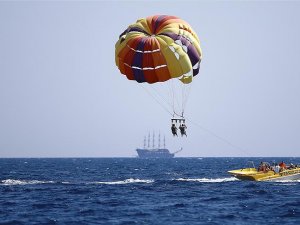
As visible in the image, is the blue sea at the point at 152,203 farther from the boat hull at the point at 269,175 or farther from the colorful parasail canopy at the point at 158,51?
the colorful parasail canopy at the point at 158,51

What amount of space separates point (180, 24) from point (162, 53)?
303cm

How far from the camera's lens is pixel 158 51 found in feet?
122

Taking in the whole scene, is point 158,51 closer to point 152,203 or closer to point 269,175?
point 152,203

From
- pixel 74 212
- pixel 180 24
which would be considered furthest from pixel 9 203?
pixel 180 24

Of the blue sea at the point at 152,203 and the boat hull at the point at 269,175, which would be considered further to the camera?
the boat hull at the point at 269,175

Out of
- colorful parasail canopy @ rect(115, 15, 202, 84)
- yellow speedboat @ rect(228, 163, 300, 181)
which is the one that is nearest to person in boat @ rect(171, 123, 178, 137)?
colorful parasail canopy @ rect(115, 15, 202, 84)

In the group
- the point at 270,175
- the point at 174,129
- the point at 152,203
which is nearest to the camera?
the point at 152,203

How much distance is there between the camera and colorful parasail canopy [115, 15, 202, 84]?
122 feet

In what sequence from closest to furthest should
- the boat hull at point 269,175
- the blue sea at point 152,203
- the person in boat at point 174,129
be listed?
the blue sea at point 152,203 < the person in boat at point 174,129 < the boat hull at point 269,175

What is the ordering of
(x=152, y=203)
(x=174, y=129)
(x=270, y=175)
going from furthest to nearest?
(x=270, y=175) < (x=174, y=129) < (x=152, y=203)

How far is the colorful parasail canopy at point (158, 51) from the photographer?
37125 millimetres

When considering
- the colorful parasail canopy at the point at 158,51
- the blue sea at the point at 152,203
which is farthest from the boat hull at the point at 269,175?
the colorful parasail canopy at the point at 158,51

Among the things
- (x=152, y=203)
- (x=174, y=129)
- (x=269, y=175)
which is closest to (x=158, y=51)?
(x=174, y=129)

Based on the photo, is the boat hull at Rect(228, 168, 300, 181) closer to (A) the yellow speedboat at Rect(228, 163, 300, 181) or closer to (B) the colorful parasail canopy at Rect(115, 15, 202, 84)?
(A) the yellow speedboat at Rect(228, 163, 300, 181)
